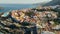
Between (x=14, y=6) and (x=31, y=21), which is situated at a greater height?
(x=14, y=6)

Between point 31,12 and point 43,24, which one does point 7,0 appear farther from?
point 43,24

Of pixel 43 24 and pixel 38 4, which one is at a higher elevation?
pixel 38 4

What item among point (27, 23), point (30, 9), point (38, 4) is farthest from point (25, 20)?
point (38, 4)

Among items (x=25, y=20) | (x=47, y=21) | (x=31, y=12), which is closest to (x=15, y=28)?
(x=25, y=20)

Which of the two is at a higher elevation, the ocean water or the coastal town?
the ocean water

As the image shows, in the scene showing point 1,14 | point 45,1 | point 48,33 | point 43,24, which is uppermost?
point 45,1

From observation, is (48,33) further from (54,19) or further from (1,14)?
(1,14)
